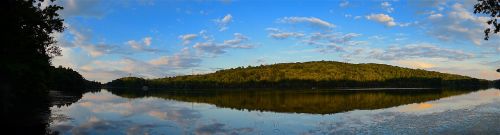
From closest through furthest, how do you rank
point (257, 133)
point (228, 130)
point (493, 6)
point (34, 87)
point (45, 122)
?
point (493, 6) → point (257, 133) → point (228, 130) → point (45, 122) → point (34, 87)

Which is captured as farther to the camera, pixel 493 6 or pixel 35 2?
pixel 35 2

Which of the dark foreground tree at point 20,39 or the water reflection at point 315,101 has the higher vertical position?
the dark foreground tree at point 20,39

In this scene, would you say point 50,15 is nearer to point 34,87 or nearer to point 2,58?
point 2,58

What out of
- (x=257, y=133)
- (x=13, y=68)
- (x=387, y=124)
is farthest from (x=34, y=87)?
(x=387, y=124)

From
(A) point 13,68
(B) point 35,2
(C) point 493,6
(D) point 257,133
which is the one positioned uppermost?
(B) point 35,2

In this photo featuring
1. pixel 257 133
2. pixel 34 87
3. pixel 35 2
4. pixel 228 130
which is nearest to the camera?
pixel 257 133

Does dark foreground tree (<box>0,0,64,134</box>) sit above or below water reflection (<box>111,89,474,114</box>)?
above

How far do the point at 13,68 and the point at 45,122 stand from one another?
20.4ft

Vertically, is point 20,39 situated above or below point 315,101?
above

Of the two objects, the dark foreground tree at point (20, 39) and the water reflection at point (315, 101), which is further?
the water reflection at point (315, 101)

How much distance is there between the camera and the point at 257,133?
36.0 metres

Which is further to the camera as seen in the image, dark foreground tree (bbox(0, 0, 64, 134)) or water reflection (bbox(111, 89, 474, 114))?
water reflection (bbox(111, 89, 474, 114))

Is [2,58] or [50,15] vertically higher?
[50,15]

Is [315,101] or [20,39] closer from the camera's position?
[20,39]
